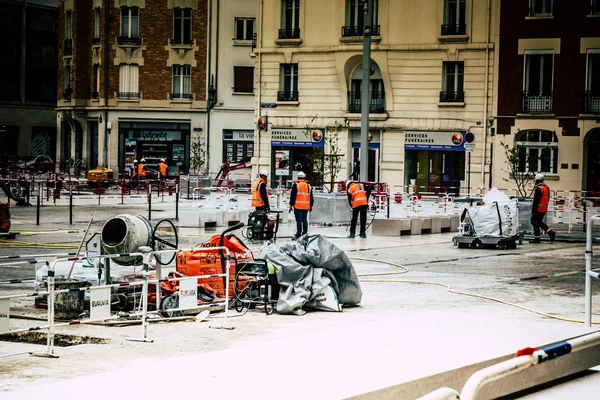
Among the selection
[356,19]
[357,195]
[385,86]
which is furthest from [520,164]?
[357,195]

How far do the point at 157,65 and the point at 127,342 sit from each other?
5221cm

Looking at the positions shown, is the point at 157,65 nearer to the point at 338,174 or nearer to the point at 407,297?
A: the point at 338,174

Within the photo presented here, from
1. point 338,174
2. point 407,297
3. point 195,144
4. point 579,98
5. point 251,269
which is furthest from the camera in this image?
point 195,144

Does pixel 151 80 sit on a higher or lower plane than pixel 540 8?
lower

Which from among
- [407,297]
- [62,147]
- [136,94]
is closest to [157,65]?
[136,94]

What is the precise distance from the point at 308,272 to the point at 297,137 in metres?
36.2

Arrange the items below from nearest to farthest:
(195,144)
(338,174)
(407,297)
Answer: (407,297) → (338,174) → (195,144)

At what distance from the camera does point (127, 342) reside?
11.7 metres

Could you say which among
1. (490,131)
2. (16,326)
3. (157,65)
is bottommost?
(16,326)

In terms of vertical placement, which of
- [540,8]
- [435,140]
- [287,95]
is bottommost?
[435,140]

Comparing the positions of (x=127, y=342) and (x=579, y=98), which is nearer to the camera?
(x=127, y=342)

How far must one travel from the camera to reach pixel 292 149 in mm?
50406

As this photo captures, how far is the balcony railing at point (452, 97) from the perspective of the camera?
153 feet

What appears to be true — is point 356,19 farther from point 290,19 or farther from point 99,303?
point 99,303
